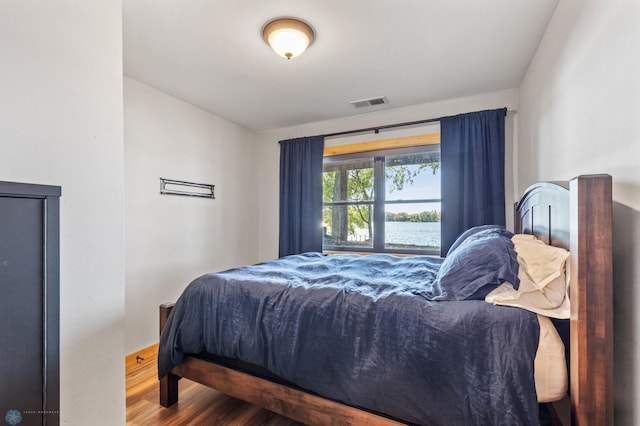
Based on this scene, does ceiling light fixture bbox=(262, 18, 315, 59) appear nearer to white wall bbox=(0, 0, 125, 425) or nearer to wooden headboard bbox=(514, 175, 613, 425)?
white wall bbox=(0, 0, 125, 425)

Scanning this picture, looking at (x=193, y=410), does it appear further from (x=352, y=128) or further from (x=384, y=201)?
(x=352, y=128)

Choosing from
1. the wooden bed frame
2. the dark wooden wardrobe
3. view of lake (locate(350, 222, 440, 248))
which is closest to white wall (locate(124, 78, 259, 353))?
the dark wooden wardrobe

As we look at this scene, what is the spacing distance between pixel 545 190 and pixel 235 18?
206cm

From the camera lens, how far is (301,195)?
12.6 ft

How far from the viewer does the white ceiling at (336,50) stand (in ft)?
5.86

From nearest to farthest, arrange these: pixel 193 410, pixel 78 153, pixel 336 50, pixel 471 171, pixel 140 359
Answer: pixel 78 153
pixel 193 410
pixel 336 50
pixel 140 359
pixel 471 171

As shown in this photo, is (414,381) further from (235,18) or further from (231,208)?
(231,208)

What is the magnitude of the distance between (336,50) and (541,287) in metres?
1.99

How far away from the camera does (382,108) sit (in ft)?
11.1

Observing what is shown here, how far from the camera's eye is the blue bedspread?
1109 mm

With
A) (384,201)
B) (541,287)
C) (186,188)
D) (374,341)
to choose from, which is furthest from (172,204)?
(541,287)

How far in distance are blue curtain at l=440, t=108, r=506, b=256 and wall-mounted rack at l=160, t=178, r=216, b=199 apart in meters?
2.64

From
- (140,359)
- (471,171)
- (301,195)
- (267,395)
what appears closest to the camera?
(267,395)

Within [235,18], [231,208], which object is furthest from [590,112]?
[231,208]
